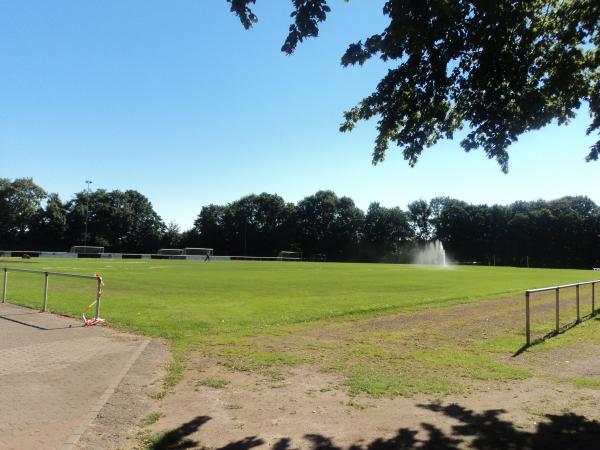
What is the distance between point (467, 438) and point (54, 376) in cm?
573

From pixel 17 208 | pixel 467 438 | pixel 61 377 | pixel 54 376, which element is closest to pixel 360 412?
pixel 467 438

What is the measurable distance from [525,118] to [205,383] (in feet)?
21.3

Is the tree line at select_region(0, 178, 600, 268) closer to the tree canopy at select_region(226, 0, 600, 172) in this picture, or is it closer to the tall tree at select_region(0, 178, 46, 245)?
the tall tree at select_region(0, 178, 46, 245)

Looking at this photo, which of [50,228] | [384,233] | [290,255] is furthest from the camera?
[384,233]

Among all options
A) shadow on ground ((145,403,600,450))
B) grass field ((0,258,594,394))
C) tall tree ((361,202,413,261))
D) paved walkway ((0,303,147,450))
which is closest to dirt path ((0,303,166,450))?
paved walkway ((0,303,147,450))

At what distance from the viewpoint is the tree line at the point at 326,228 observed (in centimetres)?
10031

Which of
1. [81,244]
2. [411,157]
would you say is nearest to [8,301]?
[411,157]

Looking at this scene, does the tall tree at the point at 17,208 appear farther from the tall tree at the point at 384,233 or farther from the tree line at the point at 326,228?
the tall tree at the point at 384,233

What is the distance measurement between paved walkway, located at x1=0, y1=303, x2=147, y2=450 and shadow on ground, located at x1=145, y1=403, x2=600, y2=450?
45.8 inches

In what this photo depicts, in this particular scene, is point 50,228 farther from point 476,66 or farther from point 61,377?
point 476,66

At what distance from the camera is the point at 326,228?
117812 millimetres

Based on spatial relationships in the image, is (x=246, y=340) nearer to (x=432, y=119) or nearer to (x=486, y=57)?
(x=432, y=119)

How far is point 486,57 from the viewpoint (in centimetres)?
686

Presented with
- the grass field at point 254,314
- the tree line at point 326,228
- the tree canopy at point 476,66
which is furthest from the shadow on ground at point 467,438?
the tree line at point 326,228
